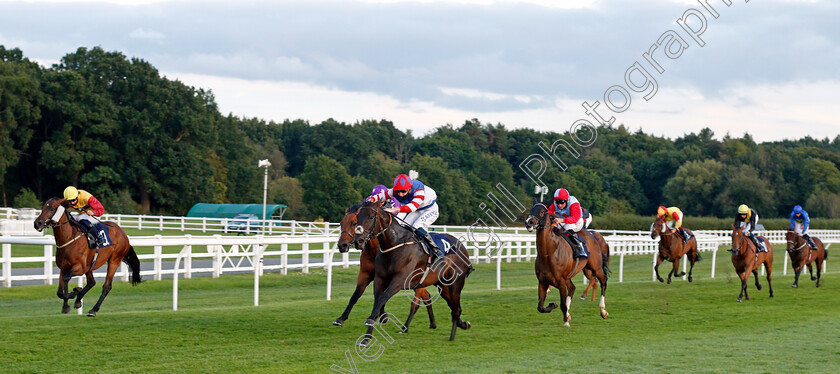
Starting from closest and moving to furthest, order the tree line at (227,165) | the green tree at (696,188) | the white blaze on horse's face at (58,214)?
the white blaze on horse's face at (58,214) < the tree line at (227,165) < the green tree at (696,188)

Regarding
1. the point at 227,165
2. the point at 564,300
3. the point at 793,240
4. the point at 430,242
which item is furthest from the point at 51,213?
the point at 227,165

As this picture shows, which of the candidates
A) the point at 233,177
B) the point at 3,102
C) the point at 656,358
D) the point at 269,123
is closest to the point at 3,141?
the point at 3,102

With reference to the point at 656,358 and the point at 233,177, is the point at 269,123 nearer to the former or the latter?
the point at 233,177

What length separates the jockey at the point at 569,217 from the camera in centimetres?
1025

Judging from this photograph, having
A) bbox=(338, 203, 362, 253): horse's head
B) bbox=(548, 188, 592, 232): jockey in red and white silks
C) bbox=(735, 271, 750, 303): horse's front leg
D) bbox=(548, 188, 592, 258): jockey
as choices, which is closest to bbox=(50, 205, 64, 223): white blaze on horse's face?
bbox=(338, 203, 362, 253): horse's head

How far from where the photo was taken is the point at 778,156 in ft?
240

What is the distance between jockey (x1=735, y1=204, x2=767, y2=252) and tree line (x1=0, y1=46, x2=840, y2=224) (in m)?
26.0

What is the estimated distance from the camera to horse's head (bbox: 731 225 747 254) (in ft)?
46.3

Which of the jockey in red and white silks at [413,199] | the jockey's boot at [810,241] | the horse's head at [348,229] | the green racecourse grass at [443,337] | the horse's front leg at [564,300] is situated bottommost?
the green racecourse grass at [443,337]

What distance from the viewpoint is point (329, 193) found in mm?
52938

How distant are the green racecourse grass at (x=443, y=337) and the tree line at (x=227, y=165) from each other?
30402 millimetres

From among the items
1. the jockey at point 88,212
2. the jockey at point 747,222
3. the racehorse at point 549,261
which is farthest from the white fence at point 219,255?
the jockey at point 747,222

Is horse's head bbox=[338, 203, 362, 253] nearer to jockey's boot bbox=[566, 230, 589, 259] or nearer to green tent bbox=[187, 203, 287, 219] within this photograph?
jockey's boot bbox=[566, 230, 589, 259]

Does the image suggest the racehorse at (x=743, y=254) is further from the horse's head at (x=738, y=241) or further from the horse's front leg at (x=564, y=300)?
the horse's front leg at (x=564, y=300)
